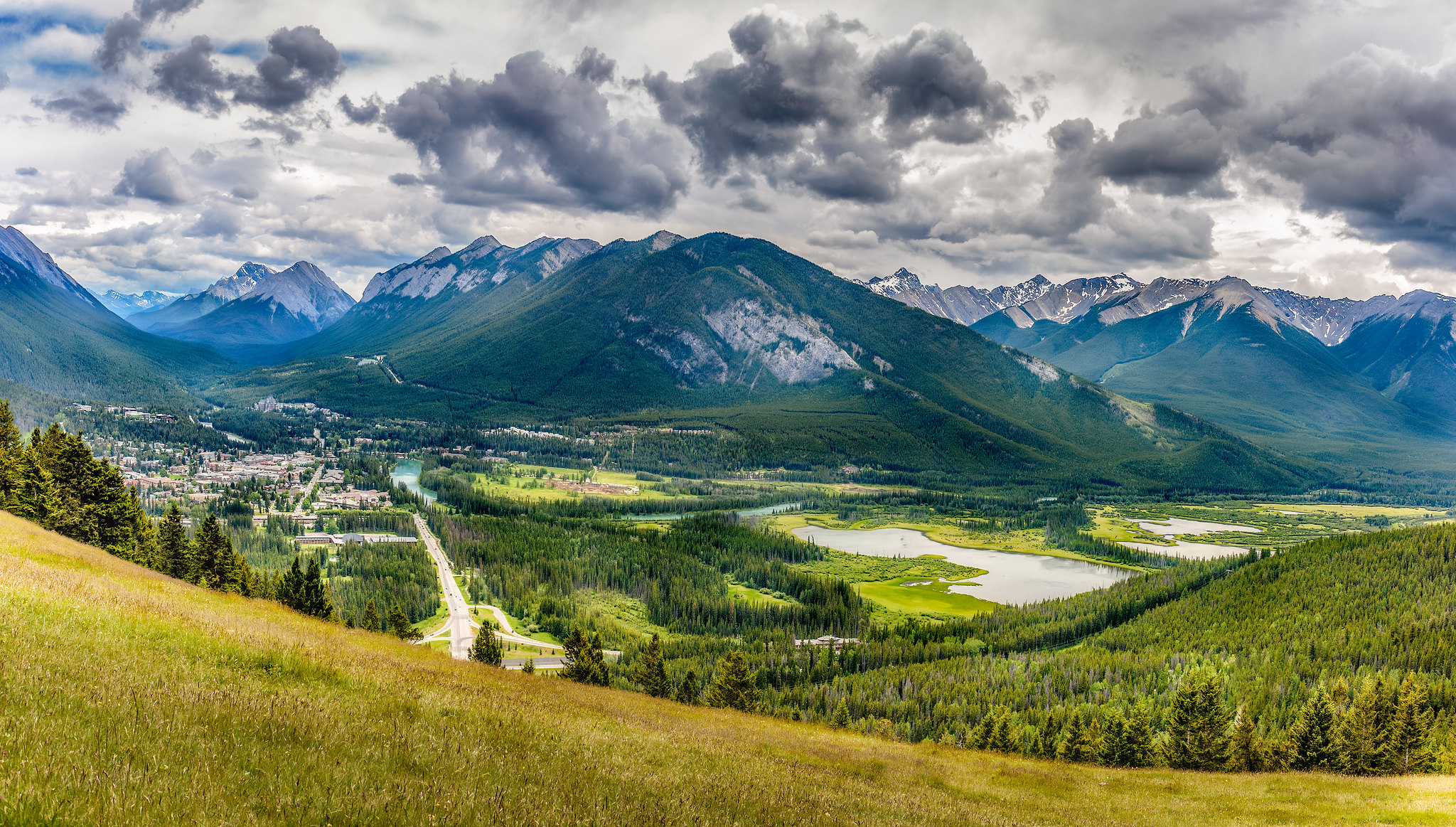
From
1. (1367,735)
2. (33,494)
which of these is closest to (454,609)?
(33,494)

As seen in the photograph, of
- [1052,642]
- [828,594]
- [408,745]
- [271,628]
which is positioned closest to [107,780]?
[408,745]

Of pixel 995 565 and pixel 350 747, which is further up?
pixel 350 747

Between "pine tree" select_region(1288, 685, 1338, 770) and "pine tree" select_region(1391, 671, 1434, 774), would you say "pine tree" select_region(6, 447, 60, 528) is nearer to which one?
"pine tree" select_region(1288, 685, 1338, 770)

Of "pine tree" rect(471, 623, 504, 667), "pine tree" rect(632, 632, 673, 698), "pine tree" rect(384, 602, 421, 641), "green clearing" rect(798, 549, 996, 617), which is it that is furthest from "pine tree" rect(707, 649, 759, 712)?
"green clearing" rect(798, 549, 996, 617)

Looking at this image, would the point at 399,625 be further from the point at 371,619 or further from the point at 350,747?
the point at 350,747

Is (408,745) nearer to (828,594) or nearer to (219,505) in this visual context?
(828,594)
